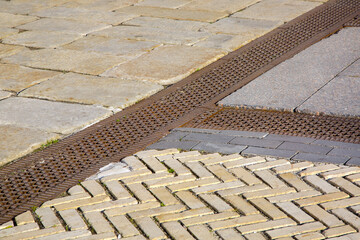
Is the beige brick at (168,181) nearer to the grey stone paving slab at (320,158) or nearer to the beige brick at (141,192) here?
the beige brick at (141,192)

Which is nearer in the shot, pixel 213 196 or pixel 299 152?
pixel 213 196

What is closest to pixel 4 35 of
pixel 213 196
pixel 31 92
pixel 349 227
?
pixel 31 92

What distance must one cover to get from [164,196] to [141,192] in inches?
5.5

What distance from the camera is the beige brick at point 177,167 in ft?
11.3

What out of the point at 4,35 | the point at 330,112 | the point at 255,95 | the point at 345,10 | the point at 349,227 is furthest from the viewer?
the point at 345,10

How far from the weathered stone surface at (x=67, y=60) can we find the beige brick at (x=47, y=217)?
235cm

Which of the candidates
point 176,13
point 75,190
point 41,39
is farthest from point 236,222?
point 176,13

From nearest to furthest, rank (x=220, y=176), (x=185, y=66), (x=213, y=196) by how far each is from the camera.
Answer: (x=213, y=196) < (x=220, y=176) < (x=185, y=66)

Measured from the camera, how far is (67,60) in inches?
222

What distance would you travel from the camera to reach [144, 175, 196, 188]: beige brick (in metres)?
3.33

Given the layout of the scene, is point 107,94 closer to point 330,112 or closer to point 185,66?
point 185,66

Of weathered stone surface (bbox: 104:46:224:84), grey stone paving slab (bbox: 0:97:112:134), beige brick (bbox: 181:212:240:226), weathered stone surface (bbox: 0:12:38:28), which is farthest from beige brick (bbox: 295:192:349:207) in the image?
weathered stone surface (bbox: 0:12:38:28)

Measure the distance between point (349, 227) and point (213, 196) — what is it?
0.74 meters

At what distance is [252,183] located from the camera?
332 centimetres
